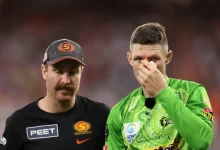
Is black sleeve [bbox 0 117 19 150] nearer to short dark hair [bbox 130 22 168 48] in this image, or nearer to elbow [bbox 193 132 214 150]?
short dark hair [bbox 130 22 168 48]

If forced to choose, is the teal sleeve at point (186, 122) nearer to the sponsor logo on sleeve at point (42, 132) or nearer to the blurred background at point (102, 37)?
the sponsor logo on sleeve at point (42, 132)

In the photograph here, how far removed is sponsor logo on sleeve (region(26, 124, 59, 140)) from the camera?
3.64 meters

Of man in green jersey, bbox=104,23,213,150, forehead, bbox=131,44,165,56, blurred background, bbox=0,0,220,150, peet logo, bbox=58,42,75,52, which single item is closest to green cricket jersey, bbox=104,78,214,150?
man in green jersey, bbox=104,23,213,150

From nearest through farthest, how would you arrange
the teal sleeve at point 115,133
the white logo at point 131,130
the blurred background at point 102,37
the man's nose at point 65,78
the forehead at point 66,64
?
1. the white logo at point 131,130
2. the teal sleeve at point 115,133
3. the man's nose at point 65,78
4. the forehead at point 66,64
5. the blurred background at point 102,37

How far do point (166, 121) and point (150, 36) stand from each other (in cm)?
58

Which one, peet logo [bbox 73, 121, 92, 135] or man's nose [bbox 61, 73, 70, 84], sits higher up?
man's nose [bbox 61, 73, 70, 84]

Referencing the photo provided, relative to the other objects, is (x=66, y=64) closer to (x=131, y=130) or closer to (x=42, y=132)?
(x=42, y=132)

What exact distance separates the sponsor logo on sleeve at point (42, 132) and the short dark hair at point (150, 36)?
940 mm

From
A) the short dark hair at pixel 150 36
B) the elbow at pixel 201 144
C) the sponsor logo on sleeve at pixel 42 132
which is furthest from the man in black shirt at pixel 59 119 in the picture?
the elbow at pixel 201 144

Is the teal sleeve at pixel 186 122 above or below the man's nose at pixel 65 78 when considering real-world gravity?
below

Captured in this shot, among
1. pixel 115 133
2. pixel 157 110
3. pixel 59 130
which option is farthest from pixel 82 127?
pixel 157 110

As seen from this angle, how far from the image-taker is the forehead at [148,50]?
10.2ft

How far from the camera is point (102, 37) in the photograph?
9.13 meters

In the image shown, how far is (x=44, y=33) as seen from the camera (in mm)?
9031
